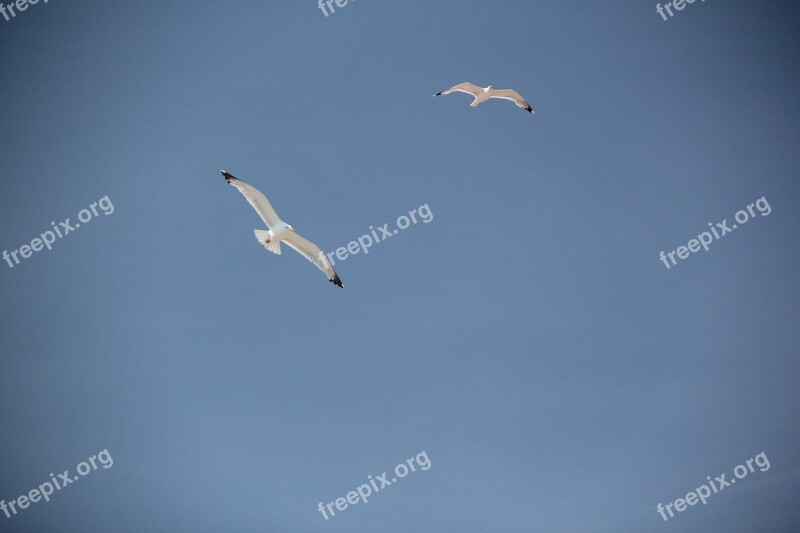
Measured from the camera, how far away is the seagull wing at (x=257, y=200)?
1466cm

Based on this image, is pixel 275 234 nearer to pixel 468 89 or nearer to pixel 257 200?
pixel 257 200

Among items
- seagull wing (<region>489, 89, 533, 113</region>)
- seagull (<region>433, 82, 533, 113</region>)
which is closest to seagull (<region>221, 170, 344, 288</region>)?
seagull (<region>433, 82, 533, 113</region>)

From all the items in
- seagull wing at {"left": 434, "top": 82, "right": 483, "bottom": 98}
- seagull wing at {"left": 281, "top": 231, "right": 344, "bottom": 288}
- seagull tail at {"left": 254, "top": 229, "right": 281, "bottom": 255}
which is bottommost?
seagull wing at {"left": 281, "top": 231, "right": 344, "bottom": 288}

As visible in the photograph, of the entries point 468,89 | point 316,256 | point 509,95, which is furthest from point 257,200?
point 509,95

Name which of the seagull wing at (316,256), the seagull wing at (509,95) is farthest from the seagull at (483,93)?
the seagull wing at (316,256)

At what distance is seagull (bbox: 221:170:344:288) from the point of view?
581 inches

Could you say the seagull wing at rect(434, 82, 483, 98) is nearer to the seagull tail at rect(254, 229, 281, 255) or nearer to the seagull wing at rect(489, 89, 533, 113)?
the seagull wing at rect(489, 89, 533, 113)

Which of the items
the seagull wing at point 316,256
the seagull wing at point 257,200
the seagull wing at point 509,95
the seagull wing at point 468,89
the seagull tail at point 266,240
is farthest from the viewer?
the seagull wing at point 509,95

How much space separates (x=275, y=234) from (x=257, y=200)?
3.08 ft

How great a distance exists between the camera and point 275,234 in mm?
15141

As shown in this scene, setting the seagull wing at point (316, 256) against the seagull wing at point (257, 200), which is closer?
the seagull wing at point (257, 200)

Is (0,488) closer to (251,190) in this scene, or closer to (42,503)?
(42,503)

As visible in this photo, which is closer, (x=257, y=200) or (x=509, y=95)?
(x=257, y=200)

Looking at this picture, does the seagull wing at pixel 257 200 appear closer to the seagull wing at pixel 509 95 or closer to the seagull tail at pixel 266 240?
the seagull tail at pixel 266 240
